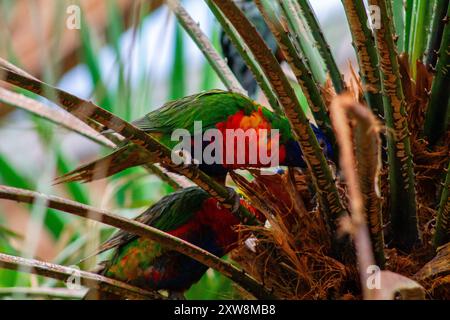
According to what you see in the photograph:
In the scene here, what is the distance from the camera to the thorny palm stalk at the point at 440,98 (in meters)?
1.15

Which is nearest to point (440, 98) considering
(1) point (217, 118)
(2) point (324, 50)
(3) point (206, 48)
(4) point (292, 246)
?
(2) point (324, 50)

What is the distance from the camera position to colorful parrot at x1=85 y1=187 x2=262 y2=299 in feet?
5.22

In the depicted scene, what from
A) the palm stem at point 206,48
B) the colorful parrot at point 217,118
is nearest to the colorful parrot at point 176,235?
the colorful parrot at point 217,118

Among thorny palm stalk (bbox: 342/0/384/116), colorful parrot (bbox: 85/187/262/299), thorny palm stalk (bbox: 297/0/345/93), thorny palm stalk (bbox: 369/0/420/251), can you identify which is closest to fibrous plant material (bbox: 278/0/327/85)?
thorny palm stalk (bbox: 297/0/345/93)

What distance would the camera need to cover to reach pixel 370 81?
1133mm

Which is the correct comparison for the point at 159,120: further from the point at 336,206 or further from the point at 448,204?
the point at 448,204

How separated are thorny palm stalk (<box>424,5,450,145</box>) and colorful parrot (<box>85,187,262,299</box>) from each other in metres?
0.53

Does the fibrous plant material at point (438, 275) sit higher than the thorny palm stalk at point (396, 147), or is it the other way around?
the thorny palm stalk at point (396, 147)

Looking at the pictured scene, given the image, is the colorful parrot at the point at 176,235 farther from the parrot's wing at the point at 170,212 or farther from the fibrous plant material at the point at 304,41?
the fibrous plant material at the point at 304,41

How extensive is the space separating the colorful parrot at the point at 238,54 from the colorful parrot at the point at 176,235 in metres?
0.38

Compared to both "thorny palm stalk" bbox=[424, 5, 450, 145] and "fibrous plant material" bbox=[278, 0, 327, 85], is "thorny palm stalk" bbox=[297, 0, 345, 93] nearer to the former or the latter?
"fibrous plant material" bbox=[278, 0, 327, 85]

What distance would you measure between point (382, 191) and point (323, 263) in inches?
6.5
